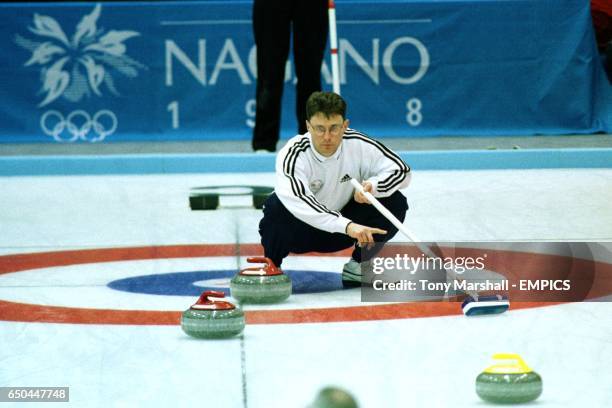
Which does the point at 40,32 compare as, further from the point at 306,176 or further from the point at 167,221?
the point at 306,176

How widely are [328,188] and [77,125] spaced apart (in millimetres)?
5979

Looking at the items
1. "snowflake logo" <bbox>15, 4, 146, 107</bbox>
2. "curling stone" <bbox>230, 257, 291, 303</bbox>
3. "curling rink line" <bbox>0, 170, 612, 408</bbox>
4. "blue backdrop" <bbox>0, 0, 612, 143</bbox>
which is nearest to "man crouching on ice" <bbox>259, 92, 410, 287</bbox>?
"curling stone" <bbox>230, 257, 291, 303</bbox>

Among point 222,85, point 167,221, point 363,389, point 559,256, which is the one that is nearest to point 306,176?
point 559,256

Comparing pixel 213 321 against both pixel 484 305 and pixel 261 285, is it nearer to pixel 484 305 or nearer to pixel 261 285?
pixel 261 285

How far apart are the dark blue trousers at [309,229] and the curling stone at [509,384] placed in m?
1.78

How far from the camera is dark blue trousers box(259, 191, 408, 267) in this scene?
443cm

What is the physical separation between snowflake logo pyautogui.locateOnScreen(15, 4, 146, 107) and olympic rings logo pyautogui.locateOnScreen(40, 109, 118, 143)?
0.29 m

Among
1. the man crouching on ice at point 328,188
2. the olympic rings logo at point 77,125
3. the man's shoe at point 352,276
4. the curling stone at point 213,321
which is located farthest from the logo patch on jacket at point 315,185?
the olympic rings logo at point 77,125

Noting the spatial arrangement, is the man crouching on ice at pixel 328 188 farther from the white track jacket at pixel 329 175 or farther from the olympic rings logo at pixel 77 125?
the olympic rings logo at pixel 77 125

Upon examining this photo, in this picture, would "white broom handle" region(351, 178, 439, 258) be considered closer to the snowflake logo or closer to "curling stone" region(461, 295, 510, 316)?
"curling stone" region(461, 295, 510, 316)

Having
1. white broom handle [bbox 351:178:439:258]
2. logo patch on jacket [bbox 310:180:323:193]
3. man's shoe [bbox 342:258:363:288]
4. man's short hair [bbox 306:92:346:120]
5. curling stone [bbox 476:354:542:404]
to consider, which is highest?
man's short hair [bbox 306:92:346:120]

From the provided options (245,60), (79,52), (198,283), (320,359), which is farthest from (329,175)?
(79,52)

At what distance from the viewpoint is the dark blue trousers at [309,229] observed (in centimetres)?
443

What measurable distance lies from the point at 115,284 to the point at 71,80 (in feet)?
18.3
